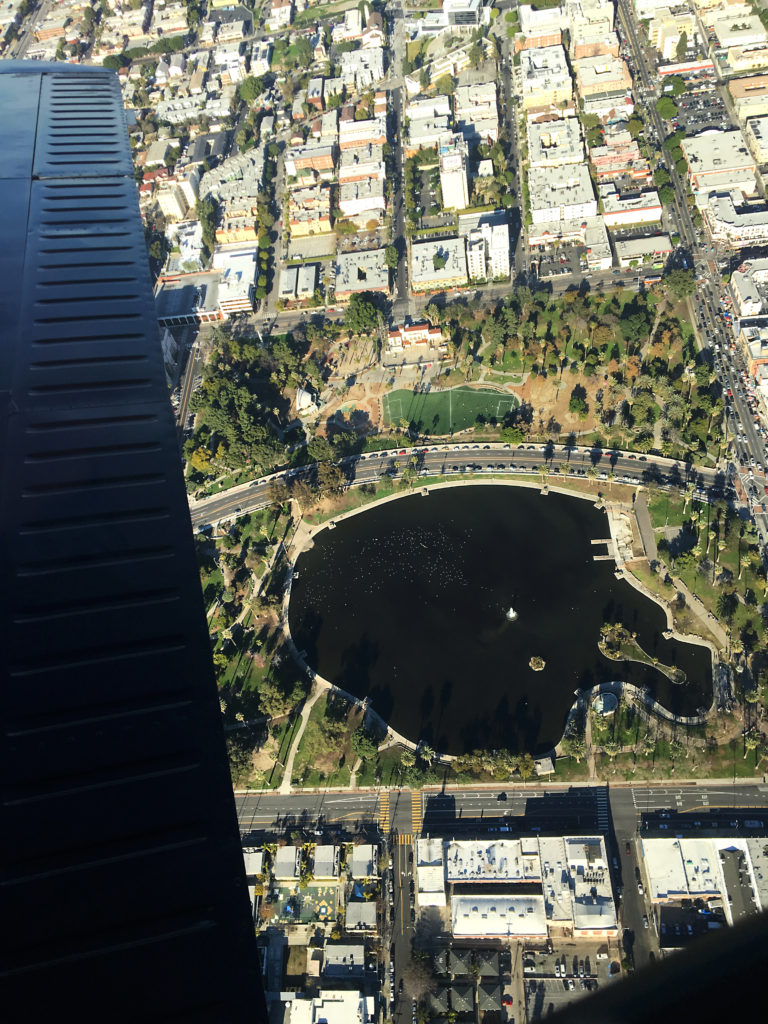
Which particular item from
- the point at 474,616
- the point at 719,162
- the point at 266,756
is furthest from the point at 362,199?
the point at 266,756

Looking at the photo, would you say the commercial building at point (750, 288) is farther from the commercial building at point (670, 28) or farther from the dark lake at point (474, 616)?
the commercial building at point (670, 28)

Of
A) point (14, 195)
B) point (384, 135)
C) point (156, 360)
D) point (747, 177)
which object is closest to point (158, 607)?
point (156, 360)

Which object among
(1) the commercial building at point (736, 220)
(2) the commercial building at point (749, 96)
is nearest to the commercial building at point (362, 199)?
(1) the commercial building at point (736, 220)

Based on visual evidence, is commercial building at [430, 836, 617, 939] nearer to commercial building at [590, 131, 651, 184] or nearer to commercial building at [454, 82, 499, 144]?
commercial building at [590, 131, 651, 184]

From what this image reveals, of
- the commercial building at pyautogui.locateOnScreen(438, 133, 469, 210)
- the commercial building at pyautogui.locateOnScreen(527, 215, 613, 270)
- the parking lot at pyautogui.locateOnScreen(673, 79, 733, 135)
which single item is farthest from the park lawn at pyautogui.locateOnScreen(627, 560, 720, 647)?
the parking lot at pyautogui.locateOnScreen(673, 79, 733, 135)

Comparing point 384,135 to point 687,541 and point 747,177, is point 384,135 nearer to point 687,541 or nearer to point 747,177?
point 747,177

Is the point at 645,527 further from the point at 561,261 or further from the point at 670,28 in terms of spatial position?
the point at 670,28
